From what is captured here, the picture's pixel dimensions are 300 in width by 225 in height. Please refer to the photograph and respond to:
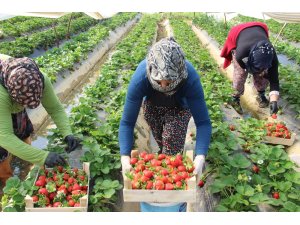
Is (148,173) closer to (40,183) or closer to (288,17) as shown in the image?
(40,183)

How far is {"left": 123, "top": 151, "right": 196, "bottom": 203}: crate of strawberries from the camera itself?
98.7 inches

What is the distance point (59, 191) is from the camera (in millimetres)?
2863

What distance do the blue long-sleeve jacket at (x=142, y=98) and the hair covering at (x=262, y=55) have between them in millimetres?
2002

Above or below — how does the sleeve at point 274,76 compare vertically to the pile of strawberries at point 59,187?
above

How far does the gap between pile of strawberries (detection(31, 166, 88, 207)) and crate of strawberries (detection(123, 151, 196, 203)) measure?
0.55 meters

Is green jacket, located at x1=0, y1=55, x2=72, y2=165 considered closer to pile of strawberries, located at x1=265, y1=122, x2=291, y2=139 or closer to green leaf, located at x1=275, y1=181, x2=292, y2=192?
green leaf, located at x1=275, y1=181, x2=292, y2=192

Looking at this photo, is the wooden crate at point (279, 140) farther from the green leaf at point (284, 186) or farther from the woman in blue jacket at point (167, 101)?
the woman in blue jacket at point (167, 101)

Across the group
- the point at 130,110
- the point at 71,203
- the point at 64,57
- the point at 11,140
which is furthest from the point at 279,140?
the point at 64,57

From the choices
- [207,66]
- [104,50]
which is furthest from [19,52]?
[207,66]

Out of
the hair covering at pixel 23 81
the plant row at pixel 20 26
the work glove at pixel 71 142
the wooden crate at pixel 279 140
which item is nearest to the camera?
the hair covering at pixel 23 81

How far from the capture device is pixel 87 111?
4.70m

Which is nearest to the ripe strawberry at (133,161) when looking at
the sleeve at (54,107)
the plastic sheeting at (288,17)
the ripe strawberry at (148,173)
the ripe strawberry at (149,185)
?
the ripe strawberry at (148,173)

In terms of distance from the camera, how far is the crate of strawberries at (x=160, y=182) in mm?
2506

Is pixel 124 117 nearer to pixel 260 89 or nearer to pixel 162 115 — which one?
pixel 162 115
